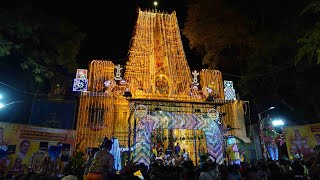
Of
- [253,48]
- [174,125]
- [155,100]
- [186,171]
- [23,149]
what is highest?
[253,48]

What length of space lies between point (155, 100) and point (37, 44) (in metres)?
8.15

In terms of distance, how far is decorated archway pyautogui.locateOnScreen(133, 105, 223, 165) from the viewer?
556 inches

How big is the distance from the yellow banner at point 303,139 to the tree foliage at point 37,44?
1494cm

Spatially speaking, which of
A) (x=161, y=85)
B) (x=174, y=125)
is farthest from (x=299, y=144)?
(x=161, y=85)

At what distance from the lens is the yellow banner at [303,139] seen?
1322 cm

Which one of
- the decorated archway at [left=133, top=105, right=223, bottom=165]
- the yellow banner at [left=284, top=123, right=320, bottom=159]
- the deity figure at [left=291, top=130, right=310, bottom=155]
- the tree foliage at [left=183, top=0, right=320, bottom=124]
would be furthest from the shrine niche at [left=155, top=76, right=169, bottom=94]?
the deity figure at [left=291, top=130, right=310, bottom=155]

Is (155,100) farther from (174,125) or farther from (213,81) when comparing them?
(213,81)

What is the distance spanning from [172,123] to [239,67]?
8.97 meters

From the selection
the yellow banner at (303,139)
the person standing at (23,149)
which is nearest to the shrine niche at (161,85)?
the yellow banner at (303,139)

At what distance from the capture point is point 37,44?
1515 centimetres

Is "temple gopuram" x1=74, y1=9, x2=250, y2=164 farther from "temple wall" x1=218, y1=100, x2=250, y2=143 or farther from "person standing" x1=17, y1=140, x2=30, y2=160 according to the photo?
"person standing" x1=17, y1=140, x2=30, y2=160

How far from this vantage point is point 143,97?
15.3m

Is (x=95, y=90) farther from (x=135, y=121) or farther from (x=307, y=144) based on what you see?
(x=307, y=144)

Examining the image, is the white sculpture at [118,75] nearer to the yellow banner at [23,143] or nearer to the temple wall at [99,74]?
the temple wall at [99,74]
